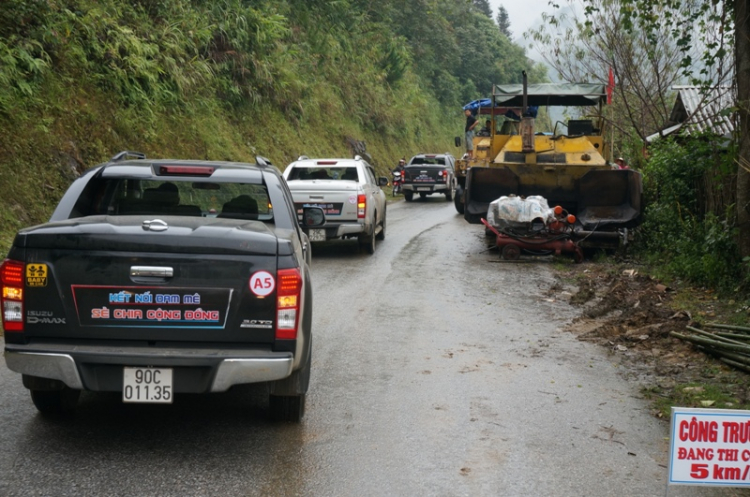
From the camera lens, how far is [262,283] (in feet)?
17.0

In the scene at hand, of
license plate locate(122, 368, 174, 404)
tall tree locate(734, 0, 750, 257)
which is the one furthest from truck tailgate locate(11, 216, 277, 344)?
tall tree locate(734, 0, 750, 257)

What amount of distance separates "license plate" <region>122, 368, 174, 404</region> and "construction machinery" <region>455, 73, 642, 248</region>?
10934 mm

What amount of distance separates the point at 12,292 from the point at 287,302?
1608 mm

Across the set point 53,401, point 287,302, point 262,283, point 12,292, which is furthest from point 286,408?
point 12,292

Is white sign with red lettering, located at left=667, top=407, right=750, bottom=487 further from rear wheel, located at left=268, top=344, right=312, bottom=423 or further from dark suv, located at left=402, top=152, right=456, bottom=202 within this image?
dark suv, located at left=402, top=152, right=456, bottom=202

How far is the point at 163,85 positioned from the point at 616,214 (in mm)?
11107

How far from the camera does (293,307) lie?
5273 millimetres

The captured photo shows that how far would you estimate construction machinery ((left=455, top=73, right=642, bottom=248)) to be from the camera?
50.5ft

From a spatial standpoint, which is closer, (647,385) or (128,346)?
(128,346)

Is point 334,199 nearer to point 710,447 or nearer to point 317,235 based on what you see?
point 317,235

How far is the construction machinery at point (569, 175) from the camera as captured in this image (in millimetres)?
15398

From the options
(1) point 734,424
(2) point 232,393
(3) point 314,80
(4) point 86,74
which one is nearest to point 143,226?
(2) point 232,393

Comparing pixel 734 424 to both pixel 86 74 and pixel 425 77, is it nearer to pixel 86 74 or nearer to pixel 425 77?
pixel 86 74

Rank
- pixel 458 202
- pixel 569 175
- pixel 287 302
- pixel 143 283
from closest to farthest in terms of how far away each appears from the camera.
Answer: pixel 143 283
pixel 287 302
pixel 569 175
pixel 458 202
